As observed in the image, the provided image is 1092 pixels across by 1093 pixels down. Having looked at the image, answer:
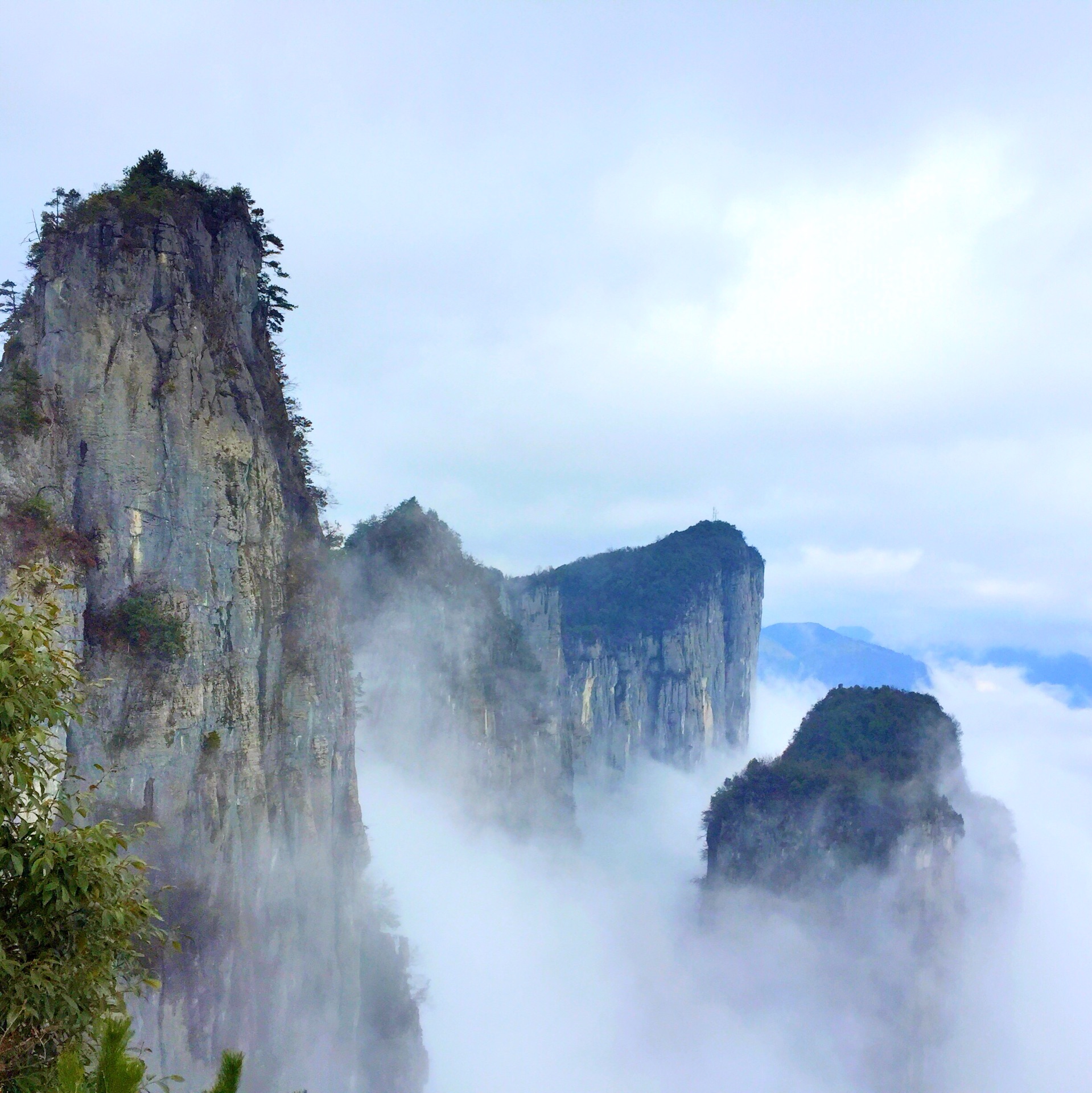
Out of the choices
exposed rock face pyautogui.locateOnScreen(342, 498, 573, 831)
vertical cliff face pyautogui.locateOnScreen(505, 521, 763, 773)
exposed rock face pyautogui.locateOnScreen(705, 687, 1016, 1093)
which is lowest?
exposed rock face pyautogui.locateOnScreen(705, 687, 1016, 1093)

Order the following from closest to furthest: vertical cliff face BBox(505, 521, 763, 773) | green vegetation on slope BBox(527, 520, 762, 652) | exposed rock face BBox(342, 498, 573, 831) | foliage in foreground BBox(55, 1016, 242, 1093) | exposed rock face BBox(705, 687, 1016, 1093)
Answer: foliage in foreground BBox(55, 1016, 242, 1093) < exposed rock face BBox(342, 498, 573, 831) < exposed rock face BBox(705, 687, 1016, 1093) < vertical cliff face BBox(505, 521, 763, 773) < green vegetation on slope BBox(527, 520, 762, 652)

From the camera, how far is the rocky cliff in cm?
1723

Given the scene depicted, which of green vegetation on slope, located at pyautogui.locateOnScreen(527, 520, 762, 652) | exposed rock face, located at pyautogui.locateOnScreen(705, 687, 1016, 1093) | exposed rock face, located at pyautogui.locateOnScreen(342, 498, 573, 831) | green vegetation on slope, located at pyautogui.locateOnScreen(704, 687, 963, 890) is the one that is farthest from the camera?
green vegetation on slope, located at pyautogui.locateOnScreen(527, 520, 762, 652)

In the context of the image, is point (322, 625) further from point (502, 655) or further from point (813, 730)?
point (813, 730)

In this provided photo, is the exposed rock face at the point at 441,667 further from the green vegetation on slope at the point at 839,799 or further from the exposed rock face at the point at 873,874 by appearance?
the exposed rock face at the point at 873,874

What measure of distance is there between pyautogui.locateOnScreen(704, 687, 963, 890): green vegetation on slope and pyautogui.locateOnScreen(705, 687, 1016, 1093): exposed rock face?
0.27 ft

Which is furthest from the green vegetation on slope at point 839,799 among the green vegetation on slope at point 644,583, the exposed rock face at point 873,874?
the green vegetation on slope at point 644,583

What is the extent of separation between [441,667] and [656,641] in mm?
59422

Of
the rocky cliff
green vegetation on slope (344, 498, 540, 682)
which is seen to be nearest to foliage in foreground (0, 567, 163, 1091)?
the rocky cliff

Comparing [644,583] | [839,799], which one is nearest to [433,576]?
[839,799]

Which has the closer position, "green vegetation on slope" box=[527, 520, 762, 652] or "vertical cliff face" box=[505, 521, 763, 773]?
"vertical cliff face" box=[505, 521, 763, 773]

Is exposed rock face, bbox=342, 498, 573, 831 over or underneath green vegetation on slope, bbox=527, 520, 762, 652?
underneath

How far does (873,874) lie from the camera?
48.9 meters

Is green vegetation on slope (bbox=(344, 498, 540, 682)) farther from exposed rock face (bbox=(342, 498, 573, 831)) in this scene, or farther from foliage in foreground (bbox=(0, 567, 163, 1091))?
foliage in foreground (bbox=(0, 567, 163, 1091))
